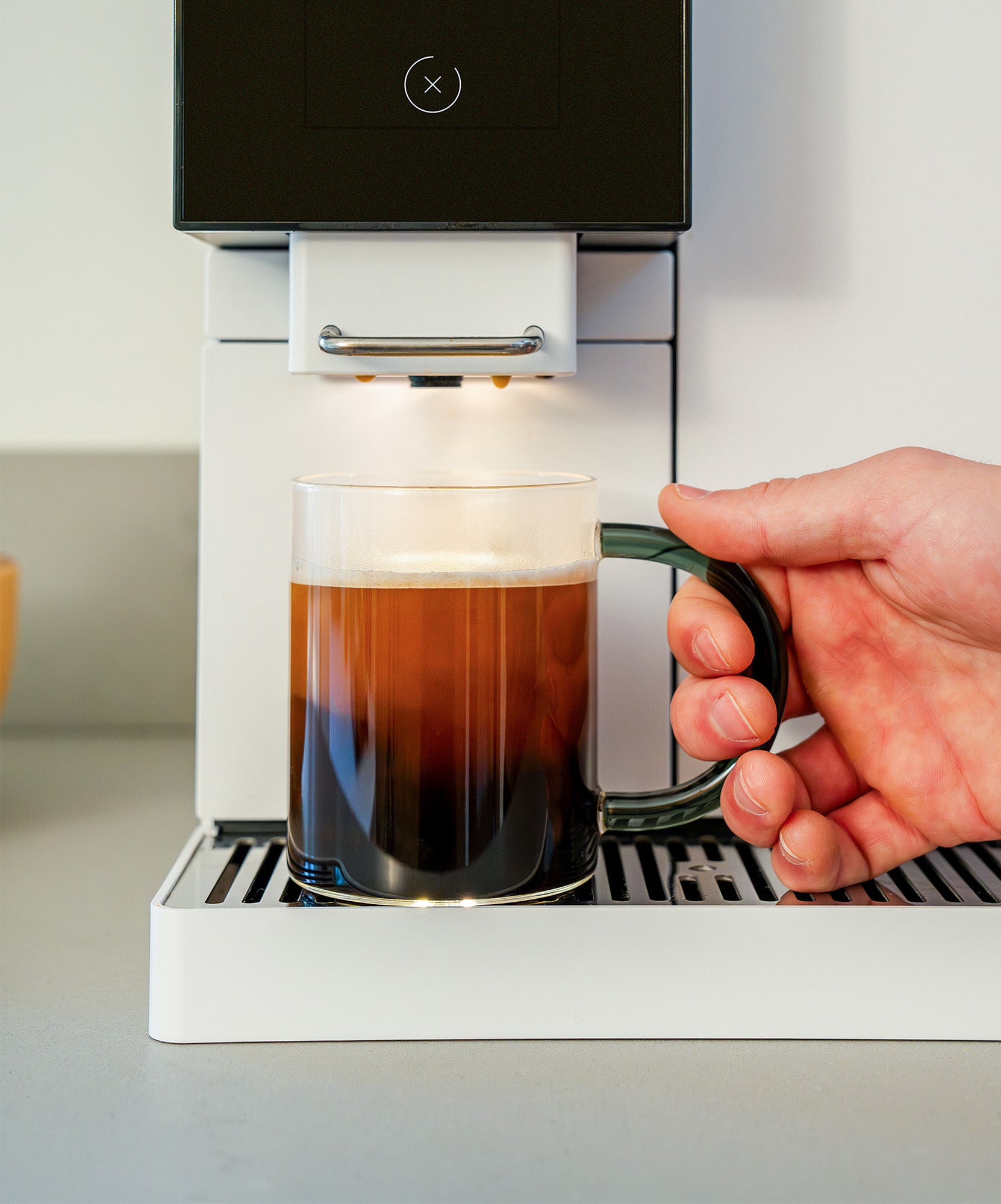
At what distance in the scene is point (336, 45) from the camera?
42 cm

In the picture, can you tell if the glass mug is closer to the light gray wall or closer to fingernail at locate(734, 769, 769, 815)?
fingernail at locate(734, 769, 769, 815)

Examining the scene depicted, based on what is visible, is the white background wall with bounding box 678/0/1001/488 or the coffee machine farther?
the white background wall with bounding box 678/0/1001/488

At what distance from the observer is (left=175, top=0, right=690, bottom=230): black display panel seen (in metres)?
0.42

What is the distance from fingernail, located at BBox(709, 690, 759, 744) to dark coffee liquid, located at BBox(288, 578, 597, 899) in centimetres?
7

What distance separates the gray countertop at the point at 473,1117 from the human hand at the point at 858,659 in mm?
92

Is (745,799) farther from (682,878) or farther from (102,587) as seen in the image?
(102,587)

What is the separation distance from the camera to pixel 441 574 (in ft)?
1.27

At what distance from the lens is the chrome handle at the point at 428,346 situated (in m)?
0.44

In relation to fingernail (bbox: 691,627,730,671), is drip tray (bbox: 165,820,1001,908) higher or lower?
lower

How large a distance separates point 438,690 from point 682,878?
0.16 meters

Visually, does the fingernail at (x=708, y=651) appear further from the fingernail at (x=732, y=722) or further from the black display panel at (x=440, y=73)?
the black display panel at (x=440, y=73)

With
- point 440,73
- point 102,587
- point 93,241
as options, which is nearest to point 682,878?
point 440,73

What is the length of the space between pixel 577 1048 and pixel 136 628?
2.48 feet

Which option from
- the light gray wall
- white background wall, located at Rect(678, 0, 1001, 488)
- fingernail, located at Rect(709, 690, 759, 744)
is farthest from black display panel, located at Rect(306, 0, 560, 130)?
the light gray wall
